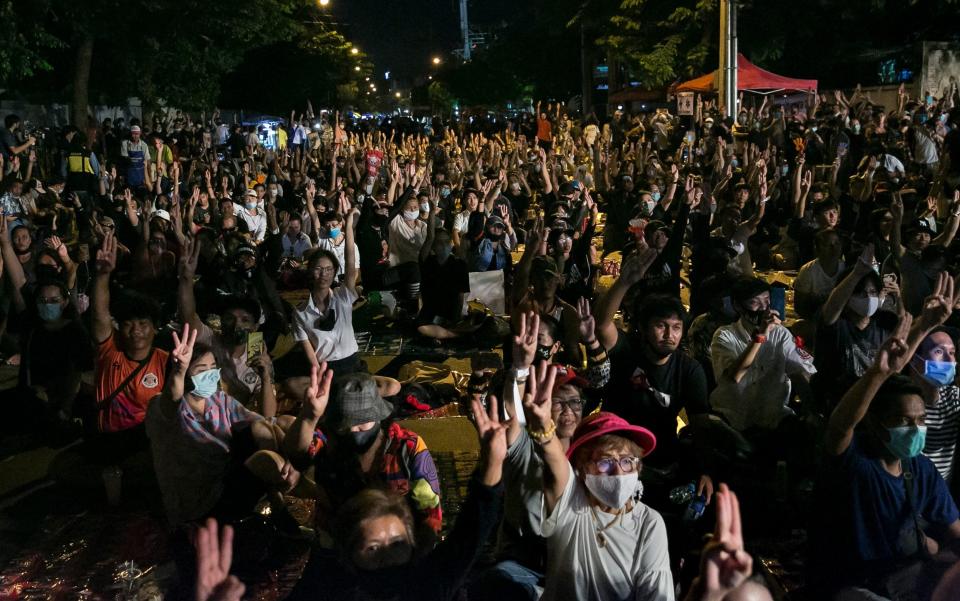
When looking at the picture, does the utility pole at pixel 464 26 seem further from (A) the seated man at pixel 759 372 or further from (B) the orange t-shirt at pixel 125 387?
(B) the orange t-shirt at pixel 125 387

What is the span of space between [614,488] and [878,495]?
44.8 inches

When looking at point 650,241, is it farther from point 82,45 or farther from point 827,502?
point 82,45

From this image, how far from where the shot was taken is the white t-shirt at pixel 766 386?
230 inches

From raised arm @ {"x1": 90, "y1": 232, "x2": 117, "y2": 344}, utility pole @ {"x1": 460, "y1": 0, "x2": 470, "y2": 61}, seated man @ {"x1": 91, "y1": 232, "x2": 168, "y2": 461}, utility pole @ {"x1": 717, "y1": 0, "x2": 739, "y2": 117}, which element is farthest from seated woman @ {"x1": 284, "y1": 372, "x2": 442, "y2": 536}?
utility pole @ {"x1": 460, "y1": 0, "x2": 470, "y2": 61}

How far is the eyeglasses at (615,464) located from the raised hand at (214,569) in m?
→ 1.42

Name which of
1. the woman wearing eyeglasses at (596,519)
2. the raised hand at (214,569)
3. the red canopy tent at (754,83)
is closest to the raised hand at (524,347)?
the woman wearing eyeglasses at (596,519)

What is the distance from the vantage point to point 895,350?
3.92 metres

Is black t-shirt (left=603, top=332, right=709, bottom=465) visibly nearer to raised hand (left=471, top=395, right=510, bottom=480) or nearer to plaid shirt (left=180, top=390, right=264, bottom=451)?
raised hand (left=471, top=395, right=510, bottom=480)

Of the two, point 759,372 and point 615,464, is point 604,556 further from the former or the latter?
point 759,372

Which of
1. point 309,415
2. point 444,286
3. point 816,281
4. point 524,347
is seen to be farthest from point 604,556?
point 444,286

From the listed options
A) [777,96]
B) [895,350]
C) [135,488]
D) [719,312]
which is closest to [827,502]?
[895,350]

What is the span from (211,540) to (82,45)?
25156 mm

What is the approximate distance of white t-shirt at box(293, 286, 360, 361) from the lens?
283 inches

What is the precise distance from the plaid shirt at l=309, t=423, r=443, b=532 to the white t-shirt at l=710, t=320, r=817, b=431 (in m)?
2.30
